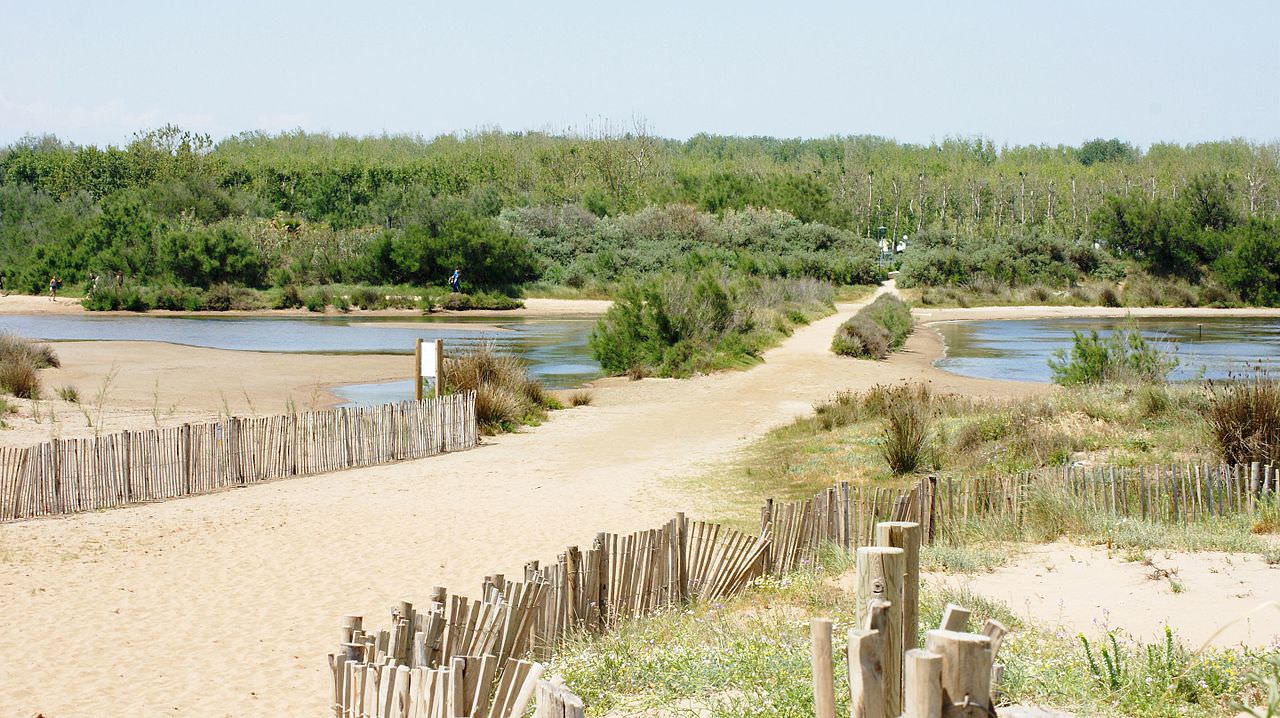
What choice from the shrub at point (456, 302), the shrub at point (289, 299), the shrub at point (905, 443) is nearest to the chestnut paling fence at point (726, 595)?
the shrub at point (905, 443)

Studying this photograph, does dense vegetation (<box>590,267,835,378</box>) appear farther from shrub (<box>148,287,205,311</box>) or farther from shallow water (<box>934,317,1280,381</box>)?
shrub (<box>148,287,205,311</box>)

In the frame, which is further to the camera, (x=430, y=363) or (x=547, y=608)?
(x=430, y=363)

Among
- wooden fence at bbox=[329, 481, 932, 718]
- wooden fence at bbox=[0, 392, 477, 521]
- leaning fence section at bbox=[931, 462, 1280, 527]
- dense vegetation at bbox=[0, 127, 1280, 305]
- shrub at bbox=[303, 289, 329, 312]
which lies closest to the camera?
wooden fence at bbox=[329, 481, 932, 718]

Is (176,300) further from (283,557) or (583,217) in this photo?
(283,557)

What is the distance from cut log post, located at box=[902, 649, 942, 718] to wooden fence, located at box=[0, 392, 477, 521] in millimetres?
10805

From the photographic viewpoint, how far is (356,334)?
42.5m

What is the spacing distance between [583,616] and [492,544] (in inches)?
158

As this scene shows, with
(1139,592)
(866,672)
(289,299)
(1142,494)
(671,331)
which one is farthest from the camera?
(289,299)

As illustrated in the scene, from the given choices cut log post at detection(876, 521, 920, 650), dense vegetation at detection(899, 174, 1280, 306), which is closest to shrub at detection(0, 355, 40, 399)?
cut log post at detection(876, 521, 920, 650)

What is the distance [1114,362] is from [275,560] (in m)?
15.0

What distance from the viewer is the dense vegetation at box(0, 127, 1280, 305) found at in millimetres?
62875

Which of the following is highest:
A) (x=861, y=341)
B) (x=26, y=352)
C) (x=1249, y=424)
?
(x=1249, y=424)

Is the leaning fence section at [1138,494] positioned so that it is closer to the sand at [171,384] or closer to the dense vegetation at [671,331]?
the sand at [171,384]

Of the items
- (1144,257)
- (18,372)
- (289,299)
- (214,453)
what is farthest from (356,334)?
(1144,257)
